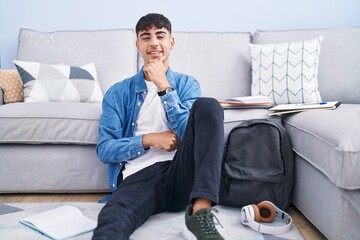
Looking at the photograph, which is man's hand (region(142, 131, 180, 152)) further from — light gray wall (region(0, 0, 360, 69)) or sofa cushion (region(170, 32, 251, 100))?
light gray wall (region(0, 0, 360, 69))

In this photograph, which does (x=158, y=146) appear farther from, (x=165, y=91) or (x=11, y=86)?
(x=11, y=86)

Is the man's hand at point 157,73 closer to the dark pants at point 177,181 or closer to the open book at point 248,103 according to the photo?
the dark pants at point 177,181

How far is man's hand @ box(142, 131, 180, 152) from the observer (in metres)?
1.46

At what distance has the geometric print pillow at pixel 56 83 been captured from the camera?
6.86ft

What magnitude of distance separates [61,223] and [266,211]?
79cm

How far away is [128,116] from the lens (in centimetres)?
161

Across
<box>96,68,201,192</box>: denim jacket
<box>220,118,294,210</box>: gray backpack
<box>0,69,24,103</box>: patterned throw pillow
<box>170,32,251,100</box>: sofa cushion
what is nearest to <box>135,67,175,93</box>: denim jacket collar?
<box>96,68,201,192</box>: denim jacket

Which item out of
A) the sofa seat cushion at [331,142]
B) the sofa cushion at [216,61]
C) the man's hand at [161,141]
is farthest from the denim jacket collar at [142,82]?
the sofa cushion at [216,61]

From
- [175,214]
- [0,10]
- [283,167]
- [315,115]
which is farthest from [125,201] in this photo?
[0,10]

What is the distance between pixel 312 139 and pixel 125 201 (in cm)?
72

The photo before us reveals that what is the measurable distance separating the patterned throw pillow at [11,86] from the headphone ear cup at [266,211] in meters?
1.46

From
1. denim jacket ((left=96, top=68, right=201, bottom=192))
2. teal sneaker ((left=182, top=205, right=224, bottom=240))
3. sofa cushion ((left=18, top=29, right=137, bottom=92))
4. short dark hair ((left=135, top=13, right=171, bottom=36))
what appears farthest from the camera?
sofa cushion ((left=18, top=29, right=137, bottom=92))

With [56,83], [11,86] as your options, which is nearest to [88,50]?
[56,83]

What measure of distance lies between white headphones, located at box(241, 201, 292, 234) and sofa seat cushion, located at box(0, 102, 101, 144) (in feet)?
2.51
